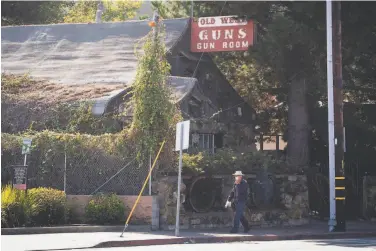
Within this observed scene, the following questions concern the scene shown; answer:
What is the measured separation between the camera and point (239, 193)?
18.9 m

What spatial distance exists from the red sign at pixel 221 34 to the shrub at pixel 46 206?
31.3 ft

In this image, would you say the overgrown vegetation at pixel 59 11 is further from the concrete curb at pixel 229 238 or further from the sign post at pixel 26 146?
the concrete curb at pixel 229 238

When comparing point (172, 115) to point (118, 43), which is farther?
point (118, 43)

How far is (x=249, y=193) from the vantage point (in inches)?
840

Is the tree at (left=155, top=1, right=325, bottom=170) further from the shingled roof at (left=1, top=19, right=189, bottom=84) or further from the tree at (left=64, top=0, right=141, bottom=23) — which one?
the tree at (left=64, top=0, right=141, bottom=23)

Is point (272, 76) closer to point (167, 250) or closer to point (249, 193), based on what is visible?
point (249, 193)

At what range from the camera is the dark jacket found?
18844mm

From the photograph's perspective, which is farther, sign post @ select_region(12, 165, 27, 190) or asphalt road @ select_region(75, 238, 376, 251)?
sign post @ select_region(12, 165, 27, 190)

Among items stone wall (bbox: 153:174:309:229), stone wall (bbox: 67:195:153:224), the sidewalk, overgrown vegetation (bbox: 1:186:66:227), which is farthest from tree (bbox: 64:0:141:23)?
the sidewalk

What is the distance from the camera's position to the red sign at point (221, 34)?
25.2 metres

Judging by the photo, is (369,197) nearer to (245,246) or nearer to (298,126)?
(298,126)

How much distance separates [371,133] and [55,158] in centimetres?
1175

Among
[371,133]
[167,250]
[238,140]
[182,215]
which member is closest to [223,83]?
[238,140]

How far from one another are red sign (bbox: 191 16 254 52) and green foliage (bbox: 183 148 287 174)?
5231mm
